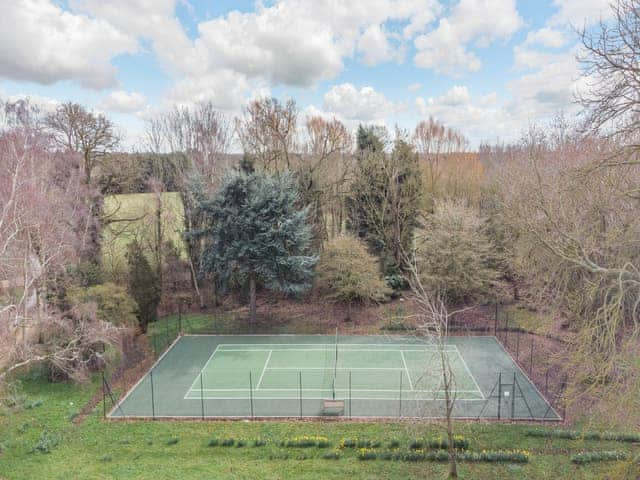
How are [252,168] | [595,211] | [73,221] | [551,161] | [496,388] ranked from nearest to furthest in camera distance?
[595,211]
[496,388]
[551,161]
[73,221]
[252,168]

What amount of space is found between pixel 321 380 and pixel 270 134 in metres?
18.9

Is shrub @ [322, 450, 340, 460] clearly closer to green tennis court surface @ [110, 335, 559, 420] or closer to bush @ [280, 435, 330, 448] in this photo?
bush @ [280, 435, 330, 448]

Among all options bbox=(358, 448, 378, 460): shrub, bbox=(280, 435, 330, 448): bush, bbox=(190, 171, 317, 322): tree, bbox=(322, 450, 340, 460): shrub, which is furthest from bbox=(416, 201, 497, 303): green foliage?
bbox=(322, 450, 340, 460): shrub

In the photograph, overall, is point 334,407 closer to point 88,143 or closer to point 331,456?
point 331,456

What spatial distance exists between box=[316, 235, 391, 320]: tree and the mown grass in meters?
10.9

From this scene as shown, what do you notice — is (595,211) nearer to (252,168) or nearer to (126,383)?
(126,383)

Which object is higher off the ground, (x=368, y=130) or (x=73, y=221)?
(x=368, y=130)

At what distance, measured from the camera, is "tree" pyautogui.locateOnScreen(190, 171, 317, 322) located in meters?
24.9

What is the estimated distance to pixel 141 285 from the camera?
80.0 ft

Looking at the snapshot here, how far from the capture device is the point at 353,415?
15.7 m

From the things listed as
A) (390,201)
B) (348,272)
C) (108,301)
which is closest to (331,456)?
(108,301)

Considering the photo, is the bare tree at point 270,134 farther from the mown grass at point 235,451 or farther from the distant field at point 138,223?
the mown grass at point 235,451

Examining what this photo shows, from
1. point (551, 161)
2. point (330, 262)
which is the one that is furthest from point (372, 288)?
point (551, 161)

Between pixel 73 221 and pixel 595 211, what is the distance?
78.1 feet
